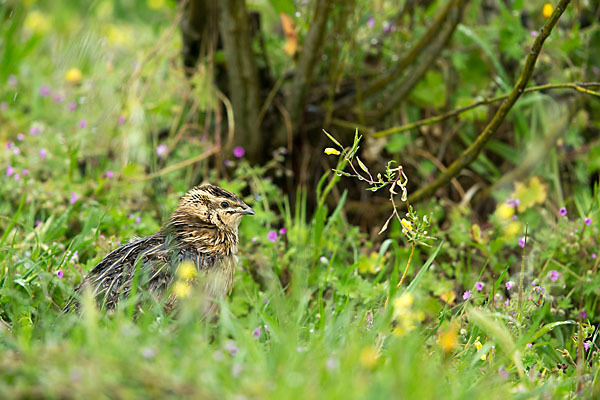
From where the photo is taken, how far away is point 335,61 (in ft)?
17.9

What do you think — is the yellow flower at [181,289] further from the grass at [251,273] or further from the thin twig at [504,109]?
the thin twig at [504,109]

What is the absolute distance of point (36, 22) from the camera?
823 centimetres

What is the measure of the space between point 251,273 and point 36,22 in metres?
5.04

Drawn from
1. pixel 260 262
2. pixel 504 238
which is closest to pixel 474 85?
pixel 504 238

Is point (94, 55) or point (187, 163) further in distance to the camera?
point (94, 55)

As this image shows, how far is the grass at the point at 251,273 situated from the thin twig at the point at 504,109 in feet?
1.19

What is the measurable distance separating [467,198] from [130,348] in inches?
148

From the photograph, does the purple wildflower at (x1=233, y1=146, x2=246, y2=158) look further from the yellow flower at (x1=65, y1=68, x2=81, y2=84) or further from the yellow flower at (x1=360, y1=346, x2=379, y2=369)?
the yellow flower at (x1=360, y1=346, x2=379, y2=369)

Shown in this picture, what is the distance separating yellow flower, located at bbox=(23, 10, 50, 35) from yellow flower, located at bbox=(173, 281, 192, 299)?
5.04 m

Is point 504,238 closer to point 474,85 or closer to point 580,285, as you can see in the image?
point 580,285

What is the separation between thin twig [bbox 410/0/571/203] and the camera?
148 inches

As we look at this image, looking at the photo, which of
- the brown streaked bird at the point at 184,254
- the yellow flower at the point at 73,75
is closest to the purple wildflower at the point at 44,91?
the yellow flower at the point at 73,75

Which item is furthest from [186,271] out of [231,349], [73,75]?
[73,75]

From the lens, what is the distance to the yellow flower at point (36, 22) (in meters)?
7.71
